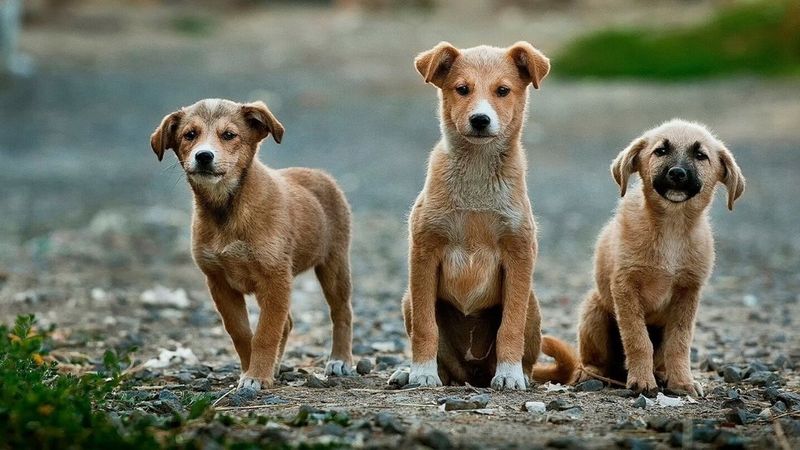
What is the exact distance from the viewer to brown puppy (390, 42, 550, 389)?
273 inches

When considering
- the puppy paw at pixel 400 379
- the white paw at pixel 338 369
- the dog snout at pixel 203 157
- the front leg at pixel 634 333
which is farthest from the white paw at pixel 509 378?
the dog snout at pixel 203 157

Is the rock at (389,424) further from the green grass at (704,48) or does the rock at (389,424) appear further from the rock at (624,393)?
the green grass at (704,48)

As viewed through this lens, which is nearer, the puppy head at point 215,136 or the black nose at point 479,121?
the black nose at point 479,121

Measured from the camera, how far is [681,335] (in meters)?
7.02

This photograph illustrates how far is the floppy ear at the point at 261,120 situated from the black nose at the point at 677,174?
2162 mm

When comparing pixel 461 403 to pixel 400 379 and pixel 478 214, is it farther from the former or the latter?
pixel 478 214

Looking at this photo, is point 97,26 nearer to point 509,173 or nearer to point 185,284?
point 185,284

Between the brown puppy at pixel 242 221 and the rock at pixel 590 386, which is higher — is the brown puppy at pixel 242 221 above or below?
above

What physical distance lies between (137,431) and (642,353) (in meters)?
2.95

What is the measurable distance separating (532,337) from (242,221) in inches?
70.8

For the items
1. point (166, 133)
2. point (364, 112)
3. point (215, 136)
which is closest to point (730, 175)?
point (215, 136)

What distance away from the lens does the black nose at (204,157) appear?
6836mm

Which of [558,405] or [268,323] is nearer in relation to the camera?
[558,405]

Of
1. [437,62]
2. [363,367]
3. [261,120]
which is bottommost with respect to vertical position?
[363,367]
